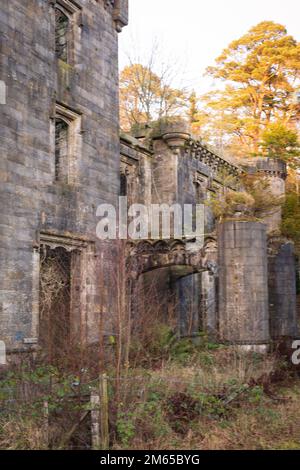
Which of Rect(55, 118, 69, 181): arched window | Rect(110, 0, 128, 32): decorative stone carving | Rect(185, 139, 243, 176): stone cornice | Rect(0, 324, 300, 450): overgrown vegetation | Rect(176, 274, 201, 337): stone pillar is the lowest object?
Rect(0, 324, 300, 450): overgrown vegetation

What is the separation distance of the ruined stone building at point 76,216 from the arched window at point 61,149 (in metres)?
0.03

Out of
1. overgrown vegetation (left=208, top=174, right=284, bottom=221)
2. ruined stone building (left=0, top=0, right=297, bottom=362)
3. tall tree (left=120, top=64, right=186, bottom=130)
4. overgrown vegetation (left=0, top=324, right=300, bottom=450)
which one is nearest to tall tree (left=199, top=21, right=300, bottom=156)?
tall tree (left=120, top=64, right=186, bottom=130)

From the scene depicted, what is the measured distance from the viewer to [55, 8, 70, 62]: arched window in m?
16.3

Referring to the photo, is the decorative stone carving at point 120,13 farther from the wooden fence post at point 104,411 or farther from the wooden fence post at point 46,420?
the wooden fence post at point 46,420

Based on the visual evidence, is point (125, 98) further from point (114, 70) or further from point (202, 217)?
point (114, 70)

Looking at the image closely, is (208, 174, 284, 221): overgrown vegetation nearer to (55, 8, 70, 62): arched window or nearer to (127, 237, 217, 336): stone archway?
(127, 237, 217, 336): stone archway

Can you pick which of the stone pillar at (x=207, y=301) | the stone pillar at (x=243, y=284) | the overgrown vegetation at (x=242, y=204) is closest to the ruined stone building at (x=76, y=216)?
the stone pillar at (x=243, y=284)

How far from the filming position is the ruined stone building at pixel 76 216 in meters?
13.4

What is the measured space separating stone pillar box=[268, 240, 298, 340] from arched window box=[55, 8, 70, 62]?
8454mm

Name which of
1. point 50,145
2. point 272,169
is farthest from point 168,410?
point 272,169

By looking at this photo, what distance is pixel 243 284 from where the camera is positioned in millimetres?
14797

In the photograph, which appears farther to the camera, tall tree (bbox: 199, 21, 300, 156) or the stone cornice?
tall tree (bbox: 199, 21, 300, 156)

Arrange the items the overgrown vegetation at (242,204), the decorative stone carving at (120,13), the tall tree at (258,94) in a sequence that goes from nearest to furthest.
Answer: the overgrown vegetation at (242,204) → the decorative stone carving at (120,13) → the tall tree at (258,94)
